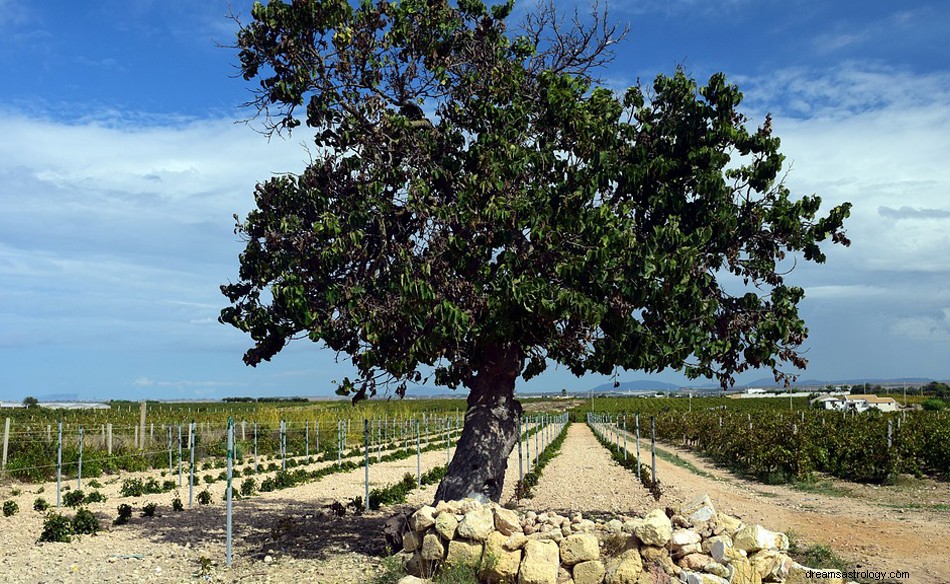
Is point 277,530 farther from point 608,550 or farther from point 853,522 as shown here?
point 853,522

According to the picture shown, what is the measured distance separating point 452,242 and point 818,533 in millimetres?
9881

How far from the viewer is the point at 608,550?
10984 mm

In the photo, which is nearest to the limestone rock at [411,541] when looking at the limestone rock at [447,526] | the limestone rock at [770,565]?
the limestone rock at [447,526]

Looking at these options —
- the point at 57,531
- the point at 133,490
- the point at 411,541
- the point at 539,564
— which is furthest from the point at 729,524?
the point at 133,490

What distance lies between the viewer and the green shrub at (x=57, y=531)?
640 inches

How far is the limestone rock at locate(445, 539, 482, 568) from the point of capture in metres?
11.1

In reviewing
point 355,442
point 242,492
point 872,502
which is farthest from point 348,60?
point 355,442

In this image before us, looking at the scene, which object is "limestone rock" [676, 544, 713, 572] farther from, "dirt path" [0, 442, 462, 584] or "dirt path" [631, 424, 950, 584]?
"dirt path" [0, 442, 462, 584]

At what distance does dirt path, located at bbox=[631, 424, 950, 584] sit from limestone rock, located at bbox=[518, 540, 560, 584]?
223 inches

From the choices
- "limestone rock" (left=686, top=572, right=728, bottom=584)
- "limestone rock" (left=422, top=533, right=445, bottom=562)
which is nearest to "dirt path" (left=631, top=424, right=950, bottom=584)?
"limestone rock" (left=686, top=572, right=728, bottom=584)

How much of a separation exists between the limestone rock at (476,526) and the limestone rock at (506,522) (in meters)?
0.09

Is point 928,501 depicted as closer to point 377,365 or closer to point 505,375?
point 505,375

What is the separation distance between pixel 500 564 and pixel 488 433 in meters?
4.44

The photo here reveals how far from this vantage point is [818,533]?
16375mm
